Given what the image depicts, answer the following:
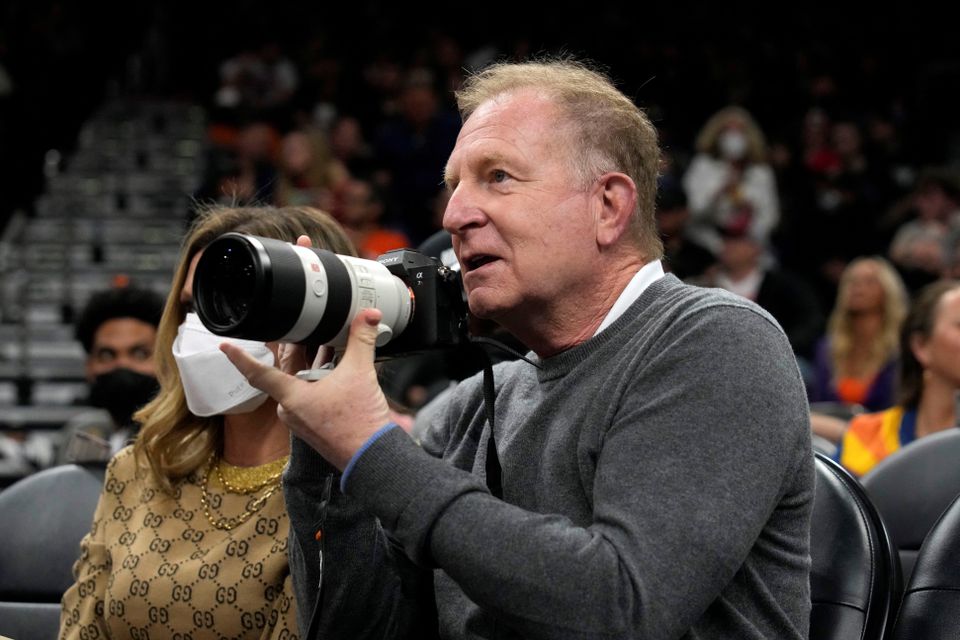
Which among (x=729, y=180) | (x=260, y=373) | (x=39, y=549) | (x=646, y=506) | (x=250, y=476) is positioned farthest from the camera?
(x=729, y=180)

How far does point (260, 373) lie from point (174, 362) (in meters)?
0.85

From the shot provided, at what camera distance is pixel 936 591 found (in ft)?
6.25

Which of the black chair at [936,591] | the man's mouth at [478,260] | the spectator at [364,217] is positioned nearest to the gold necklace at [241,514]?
the man's mouth at [478,260]

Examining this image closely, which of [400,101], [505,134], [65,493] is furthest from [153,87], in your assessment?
[505,134]

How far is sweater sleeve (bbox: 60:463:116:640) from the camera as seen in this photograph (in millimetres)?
2260

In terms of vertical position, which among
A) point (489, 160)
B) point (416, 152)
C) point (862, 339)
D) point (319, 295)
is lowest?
point (862, 339)

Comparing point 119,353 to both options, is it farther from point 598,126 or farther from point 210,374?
point 598,126

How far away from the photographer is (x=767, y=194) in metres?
7.62

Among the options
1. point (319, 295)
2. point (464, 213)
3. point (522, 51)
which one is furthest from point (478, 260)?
point (522, 51)

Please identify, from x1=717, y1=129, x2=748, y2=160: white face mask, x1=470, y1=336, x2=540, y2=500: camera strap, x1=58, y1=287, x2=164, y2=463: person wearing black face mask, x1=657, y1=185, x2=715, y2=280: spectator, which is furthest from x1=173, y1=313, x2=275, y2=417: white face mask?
x1=717, y1=129, x2=748, y2=160: white face mask

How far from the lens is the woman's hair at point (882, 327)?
217 inches

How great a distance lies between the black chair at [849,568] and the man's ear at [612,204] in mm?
558

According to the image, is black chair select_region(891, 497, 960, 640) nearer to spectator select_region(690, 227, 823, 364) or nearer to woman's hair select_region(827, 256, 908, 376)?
woman's hair select_region(827, 256, 908, 376)

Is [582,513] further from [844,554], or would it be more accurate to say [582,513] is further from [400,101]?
[400,101]
